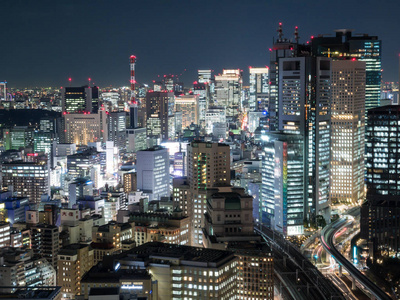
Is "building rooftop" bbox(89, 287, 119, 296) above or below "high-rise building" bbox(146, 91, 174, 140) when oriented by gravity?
below

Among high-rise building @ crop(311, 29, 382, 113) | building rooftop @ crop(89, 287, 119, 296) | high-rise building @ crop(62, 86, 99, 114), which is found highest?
high-rise building @ crop(311, 29, 382, 113)

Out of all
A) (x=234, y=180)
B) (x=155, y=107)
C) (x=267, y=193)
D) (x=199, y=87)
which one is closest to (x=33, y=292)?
(x=267, y=193)

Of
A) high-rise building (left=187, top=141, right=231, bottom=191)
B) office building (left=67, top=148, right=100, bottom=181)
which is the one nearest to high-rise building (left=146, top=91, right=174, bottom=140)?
office building (left=67, top=148, right=100, bottom=181)

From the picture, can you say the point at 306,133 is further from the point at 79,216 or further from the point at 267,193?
the point at 79,216

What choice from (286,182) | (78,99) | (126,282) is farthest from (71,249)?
(78,99)

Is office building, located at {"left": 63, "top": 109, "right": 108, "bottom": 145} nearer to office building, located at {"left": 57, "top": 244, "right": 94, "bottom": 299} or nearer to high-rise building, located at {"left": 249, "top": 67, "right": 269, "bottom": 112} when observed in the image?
high-rise building, located at {"left": 249, "top": 67, "right": 269, "bottom": 112}

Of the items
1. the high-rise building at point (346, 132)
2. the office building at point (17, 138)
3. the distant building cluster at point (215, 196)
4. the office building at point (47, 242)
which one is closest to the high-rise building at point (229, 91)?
the distant building cluster at point (215, 196)

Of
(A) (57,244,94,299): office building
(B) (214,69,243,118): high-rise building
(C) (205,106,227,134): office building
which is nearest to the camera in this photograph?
(A) (57,244,94,299): office building
